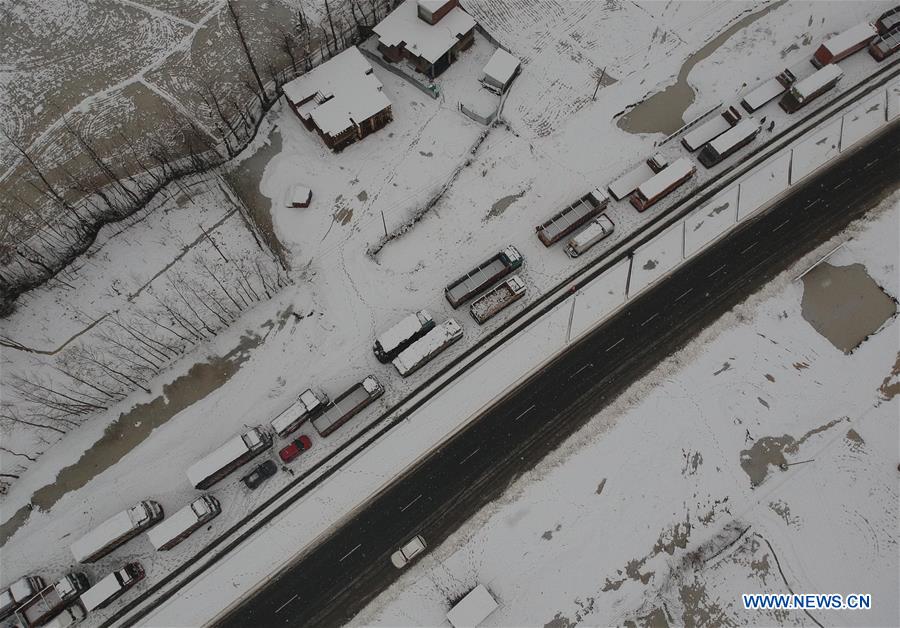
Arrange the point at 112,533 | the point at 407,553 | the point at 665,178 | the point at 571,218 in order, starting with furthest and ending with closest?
the point at 665,178 → the point at 571,218 → the point at 407,553 → the point at 112,533

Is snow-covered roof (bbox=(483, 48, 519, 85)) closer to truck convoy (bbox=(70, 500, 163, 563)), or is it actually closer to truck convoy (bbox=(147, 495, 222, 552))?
truck convoy (bbox=(147, 495, 222, 552))

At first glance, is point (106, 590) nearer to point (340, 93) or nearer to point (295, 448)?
point (295, 448)

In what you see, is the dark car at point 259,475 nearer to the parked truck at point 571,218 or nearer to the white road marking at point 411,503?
the white road marking at point 411,503

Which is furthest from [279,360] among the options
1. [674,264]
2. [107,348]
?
[674,264]

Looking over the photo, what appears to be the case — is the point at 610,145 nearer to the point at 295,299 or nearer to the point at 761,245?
the point at 761,245

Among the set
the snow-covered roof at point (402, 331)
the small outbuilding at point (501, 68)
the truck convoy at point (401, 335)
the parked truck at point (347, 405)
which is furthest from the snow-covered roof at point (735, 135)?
the parked truck at point (347, 405)

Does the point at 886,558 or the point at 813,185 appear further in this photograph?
the point at 813,185

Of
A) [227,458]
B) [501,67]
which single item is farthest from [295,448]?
[501,67]
